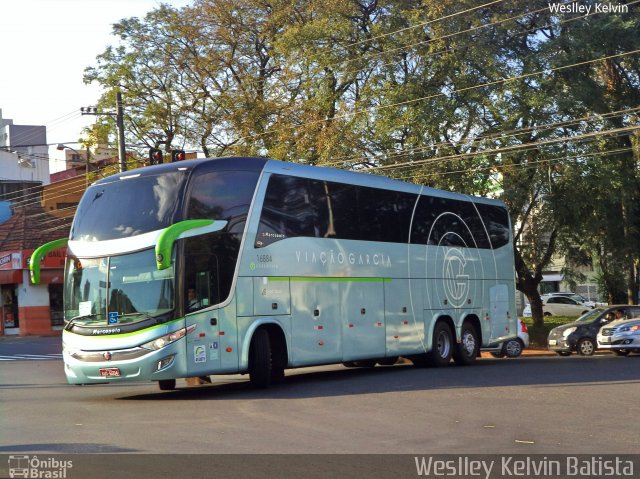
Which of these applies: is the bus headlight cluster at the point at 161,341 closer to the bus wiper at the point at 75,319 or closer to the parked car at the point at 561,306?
the bus wiper at the point at 75,319

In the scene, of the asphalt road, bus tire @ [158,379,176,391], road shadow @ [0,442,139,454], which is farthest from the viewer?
bus tire @ [158,379,176,391]

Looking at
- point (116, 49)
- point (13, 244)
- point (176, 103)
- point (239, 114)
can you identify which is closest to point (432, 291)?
point (239, 114)

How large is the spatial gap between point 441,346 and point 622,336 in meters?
7.17

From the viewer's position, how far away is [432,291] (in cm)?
2255

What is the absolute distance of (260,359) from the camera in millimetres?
17078

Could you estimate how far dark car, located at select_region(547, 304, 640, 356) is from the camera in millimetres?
29203

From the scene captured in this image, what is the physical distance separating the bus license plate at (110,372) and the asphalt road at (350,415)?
50 centimetres

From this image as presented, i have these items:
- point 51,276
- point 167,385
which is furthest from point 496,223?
point 51,276

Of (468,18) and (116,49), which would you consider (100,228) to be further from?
(116,49)

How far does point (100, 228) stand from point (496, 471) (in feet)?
32.0

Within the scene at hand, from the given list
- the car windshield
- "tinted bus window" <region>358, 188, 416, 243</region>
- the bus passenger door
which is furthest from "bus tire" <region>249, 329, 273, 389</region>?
the car windshield

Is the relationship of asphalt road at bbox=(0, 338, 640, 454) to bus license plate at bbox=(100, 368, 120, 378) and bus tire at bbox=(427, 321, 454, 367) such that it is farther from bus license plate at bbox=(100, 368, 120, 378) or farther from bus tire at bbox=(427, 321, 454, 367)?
bus tire at bbox=(427, 321, 454, 367)

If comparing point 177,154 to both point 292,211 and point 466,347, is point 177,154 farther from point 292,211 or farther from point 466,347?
point 292,211

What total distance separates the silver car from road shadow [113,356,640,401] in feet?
12.5
